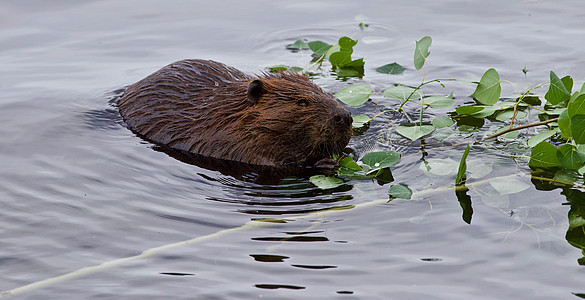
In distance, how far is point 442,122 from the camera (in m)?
5.41

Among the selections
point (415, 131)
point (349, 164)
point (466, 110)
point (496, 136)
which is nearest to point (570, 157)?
point (496, 136)

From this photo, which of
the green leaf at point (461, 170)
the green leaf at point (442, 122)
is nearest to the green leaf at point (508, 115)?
the green leaf at point (442, 122)

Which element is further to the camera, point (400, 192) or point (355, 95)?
point (355, 95)

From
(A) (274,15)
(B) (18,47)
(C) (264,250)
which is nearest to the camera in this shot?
(C) (264,250)

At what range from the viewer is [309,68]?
676cm

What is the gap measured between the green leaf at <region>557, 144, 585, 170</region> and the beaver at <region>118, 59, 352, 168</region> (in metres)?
1.37

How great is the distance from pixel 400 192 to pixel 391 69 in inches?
92.3

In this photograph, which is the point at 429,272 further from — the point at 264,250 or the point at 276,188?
the point at 276,188

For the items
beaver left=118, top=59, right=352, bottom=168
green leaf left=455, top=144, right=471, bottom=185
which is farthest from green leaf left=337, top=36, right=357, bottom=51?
green leaf left=455, top=144, right=471, bottom=185

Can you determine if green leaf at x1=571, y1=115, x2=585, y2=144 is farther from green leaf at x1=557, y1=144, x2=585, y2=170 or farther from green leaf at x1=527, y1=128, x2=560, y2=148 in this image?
green leaf at x1=527, y1=128, x2=560, y2=148

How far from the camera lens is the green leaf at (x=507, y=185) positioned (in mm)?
4527

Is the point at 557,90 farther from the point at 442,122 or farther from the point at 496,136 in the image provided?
the point at 442,122

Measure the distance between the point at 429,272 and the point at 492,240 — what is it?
0.51m

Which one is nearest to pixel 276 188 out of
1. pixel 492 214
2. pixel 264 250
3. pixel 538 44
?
pixel 264 250
